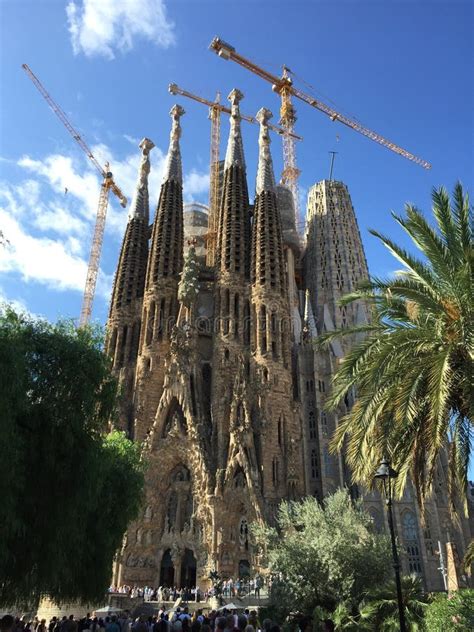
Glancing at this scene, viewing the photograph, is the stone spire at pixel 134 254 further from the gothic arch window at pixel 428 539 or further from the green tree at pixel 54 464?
the green tree at pixel 54 464

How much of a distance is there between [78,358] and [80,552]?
17.4ft

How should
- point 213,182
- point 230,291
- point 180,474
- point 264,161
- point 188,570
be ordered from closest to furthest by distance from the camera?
point 188,570, point 180,474, point 230,291, point 264,161, point 213,182

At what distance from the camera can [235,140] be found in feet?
170

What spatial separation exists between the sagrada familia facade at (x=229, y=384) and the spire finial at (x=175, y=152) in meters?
0.30

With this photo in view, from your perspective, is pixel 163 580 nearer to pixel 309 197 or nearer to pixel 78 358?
pixel 78 358

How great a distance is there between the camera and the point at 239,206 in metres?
47.3

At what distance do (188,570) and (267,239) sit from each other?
24.6 m

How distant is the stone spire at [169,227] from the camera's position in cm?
4609

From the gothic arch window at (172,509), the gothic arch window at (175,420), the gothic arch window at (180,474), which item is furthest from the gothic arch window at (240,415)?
the gothic arch window at (172,509)

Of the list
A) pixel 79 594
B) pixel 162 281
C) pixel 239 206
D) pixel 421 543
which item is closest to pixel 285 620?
pixel 79 594

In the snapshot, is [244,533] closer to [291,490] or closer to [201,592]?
[291,490]

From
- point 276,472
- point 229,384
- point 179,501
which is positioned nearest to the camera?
point 276,472

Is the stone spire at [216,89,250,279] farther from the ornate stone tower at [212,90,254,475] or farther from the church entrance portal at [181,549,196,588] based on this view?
the church entrance portal at [181,549,196,588]

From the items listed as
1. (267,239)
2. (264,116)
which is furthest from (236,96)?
(267,239)
